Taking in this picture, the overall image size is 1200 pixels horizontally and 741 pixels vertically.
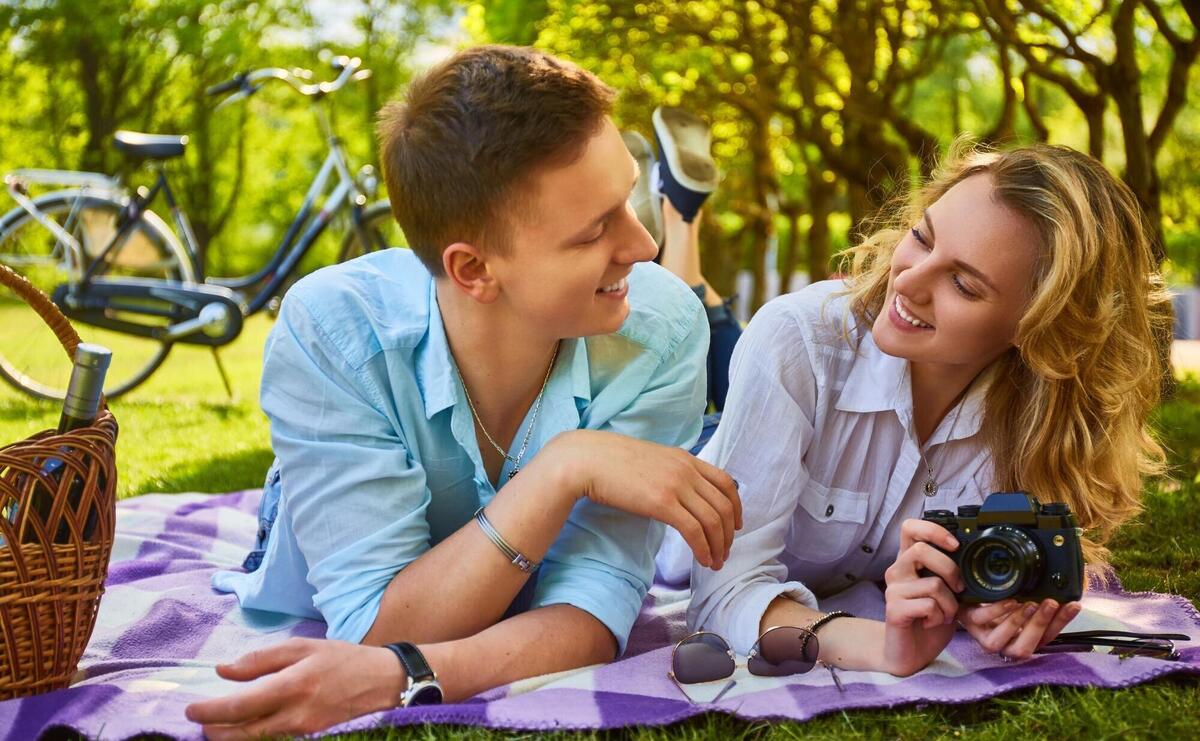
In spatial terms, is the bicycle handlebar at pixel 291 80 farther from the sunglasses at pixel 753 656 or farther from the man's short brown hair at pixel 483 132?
the sunglasses at pixel 753 656

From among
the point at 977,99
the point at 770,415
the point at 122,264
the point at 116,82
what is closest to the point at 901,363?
the point at 770,415

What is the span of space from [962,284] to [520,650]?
1.16 metres

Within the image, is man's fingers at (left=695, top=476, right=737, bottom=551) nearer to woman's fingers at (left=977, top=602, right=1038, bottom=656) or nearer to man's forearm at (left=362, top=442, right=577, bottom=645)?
man's forearm at (left=362, top=442, right=577, bottom=645)

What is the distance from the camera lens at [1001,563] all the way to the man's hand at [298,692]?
1030mm

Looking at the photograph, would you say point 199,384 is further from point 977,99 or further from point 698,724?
point 977,99

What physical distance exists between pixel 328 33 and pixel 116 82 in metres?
5.95

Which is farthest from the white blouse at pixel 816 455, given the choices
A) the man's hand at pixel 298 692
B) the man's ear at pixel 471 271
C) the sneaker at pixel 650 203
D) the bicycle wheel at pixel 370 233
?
the bicycle wheel at pixel 370 233

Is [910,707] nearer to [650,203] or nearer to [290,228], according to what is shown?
[650,203]

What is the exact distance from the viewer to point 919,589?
2.22 m

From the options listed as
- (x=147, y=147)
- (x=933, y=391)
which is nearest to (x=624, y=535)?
(x=933, y=391)

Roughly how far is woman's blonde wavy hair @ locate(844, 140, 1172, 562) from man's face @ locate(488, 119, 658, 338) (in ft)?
2.47

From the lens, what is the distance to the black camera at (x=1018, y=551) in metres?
2.11

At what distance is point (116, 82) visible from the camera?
2188 centimetres

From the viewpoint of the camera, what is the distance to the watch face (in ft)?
7.11
